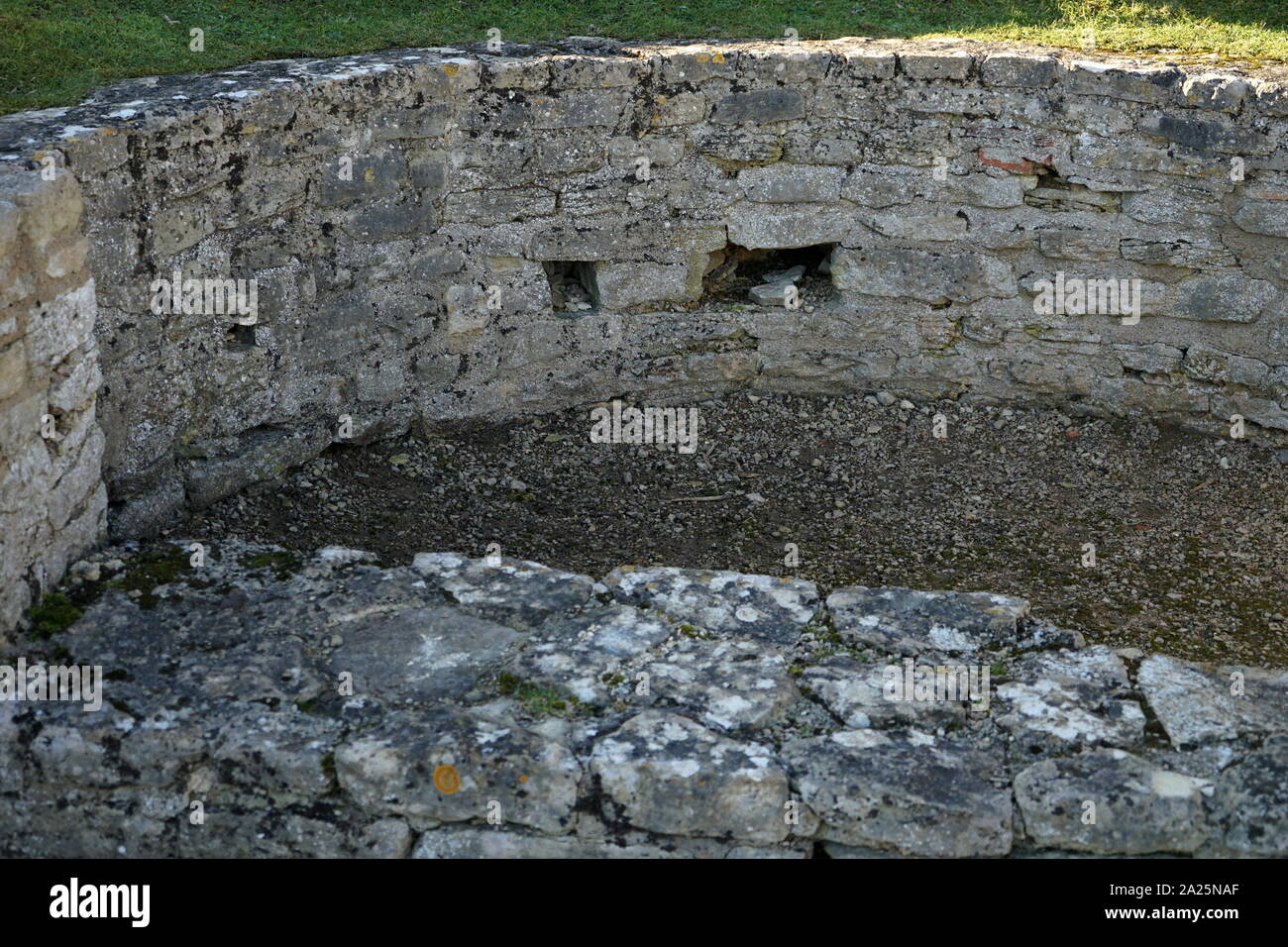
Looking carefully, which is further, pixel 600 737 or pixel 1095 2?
pixel 1095 2

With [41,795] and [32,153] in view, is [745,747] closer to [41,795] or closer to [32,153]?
[41,795]

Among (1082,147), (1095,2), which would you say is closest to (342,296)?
(1082,147)

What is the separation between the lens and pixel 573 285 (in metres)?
5.88

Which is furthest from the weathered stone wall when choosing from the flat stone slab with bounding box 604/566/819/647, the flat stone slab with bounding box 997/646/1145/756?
the flat stone slab with bounding box 997/646/1145/756

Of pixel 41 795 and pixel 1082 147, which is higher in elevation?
pixel 1082 147

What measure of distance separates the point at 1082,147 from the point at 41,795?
15.4ft

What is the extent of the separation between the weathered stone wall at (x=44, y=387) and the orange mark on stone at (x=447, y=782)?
4.40 ft

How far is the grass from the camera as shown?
17.0ft

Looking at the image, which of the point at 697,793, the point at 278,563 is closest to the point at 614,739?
the point at 697,793

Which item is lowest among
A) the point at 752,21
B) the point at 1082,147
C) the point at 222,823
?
the point at 222,823

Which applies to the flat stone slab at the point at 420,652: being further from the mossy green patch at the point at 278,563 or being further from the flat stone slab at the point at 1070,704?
the flat stone slab at the point at 1070,704

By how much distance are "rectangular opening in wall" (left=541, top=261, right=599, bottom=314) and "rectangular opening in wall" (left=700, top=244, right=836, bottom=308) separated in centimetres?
53

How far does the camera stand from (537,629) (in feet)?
12.4

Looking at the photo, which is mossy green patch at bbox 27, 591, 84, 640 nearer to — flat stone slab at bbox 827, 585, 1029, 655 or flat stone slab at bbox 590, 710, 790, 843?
flat stone slab at bbox 590, 710, 790, 843
